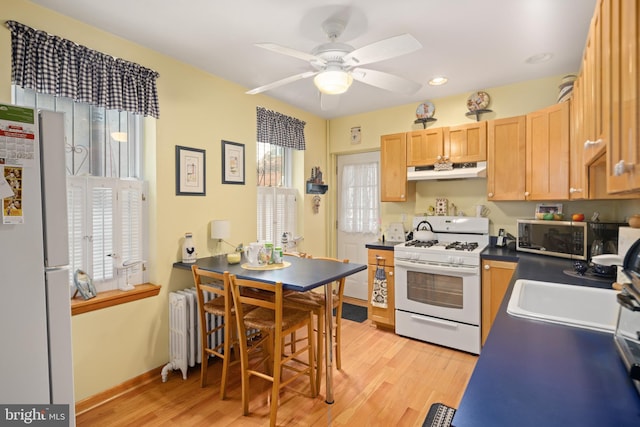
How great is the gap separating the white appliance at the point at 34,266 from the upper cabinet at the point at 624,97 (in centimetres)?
177

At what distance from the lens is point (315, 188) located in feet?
13.2

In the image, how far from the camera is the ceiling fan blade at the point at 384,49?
155 cm

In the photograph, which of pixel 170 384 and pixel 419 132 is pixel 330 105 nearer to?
pixel 419 132

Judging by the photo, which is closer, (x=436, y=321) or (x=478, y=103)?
(x=436, y=321)

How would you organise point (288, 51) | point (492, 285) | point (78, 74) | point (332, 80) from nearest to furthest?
point (288, 51) < point (332, 80) < point (78, 74) < point (492, 285)

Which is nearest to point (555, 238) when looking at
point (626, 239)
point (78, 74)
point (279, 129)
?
point (626, 239)

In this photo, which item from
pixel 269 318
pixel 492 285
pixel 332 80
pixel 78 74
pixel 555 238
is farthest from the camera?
pixel 492 285

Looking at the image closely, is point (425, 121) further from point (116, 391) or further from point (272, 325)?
point (116, 391)

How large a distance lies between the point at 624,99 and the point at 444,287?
2.37 meters

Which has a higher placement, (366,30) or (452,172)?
(366,30)

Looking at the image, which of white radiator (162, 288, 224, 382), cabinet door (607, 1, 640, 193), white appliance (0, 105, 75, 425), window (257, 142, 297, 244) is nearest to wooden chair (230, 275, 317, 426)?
white radiator (162, 288, 224, 382)

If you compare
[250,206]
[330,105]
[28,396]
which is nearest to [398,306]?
[250,206]

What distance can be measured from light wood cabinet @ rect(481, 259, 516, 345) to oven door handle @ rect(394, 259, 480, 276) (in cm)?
10

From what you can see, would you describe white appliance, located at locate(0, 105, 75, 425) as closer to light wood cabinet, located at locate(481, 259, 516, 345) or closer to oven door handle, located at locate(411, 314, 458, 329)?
oven door handle, located at locate(411, 314, 458, 329)
